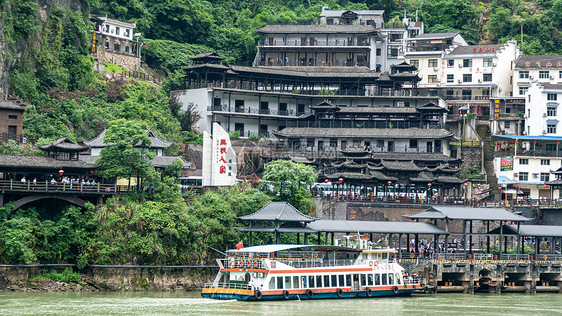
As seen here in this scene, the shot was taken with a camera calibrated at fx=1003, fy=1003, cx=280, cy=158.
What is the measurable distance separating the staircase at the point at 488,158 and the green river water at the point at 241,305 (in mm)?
31059

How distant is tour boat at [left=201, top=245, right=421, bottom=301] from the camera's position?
59531 millimetres

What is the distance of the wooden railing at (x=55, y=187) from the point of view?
6450 centimetres

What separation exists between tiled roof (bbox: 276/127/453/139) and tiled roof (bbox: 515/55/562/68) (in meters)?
20.0

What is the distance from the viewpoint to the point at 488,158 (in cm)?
9950

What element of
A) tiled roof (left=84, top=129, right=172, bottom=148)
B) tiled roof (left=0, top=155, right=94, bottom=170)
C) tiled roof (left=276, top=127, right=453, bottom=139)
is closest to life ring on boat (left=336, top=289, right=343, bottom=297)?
tiled roof (left=0, top=155, right=94, bottom=170)

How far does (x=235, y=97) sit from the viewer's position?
100m

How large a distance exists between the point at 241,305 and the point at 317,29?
59.4 metres

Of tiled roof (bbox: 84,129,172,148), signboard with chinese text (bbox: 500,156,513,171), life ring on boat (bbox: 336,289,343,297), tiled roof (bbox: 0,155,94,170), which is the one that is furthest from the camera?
signboard with chinese text (bbox: 500,156,513,171)

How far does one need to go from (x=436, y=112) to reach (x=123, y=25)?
112ft

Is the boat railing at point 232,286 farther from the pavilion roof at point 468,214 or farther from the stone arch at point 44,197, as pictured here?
the pavilion roof at point 468,214

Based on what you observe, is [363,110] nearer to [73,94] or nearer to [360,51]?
[360,51]

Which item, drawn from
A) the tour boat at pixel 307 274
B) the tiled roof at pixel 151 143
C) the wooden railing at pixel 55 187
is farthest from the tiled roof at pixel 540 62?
the wooden railing at pixel 55 187

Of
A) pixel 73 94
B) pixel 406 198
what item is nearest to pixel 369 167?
pixel 406 198

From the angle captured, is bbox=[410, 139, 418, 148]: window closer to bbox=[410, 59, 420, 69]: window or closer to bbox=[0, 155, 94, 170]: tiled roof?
bbox=[410, 59, 420, 69]: window
